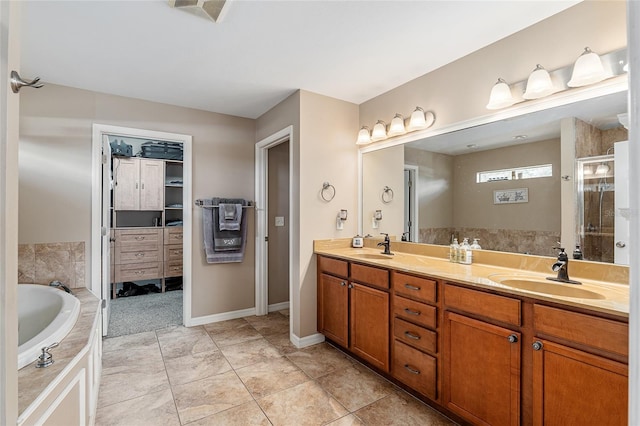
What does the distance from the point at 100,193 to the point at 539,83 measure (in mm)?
3504

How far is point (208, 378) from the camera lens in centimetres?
231

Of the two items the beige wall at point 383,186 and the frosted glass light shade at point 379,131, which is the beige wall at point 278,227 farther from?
the frosted glass light shade at point 379,131

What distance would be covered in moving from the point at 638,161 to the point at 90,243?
11.5ft

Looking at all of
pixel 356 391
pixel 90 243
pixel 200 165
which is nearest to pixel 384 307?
pixel 356 391

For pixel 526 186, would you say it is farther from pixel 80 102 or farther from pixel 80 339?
pixel 80 102

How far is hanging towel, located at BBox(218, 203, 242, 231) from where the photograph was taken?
338 cm

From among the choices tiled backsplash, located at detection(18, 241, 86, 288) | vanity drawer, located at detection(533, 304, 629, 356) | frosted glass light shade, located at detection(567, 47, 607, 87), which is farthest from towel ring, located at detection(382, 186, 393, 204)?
tiled backsplash, located at detection(18, 241, 86, 288)

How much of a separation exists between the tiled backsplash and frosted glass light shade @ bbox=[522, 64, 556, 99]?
362 cm

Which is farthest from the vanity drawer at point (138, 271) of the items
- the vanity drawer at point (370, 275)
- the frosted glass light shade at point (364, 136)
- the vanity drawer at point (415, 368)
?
Answer: the vanity drawer at point (415, 368)

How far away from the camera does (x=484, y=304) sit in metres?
1.62

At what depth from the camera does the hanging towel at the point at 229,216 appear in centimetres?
338

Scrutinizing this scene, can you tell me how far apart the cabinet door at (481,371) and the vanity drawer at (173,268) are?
13.7 feet

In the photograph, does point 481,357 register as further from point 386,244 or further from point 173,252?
point 173,252

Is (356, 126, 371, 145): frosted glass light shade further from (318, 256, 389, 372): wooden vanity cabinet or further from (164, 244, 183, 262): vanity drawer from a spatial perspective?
(164, 244, 183, 262): vanity drawer
